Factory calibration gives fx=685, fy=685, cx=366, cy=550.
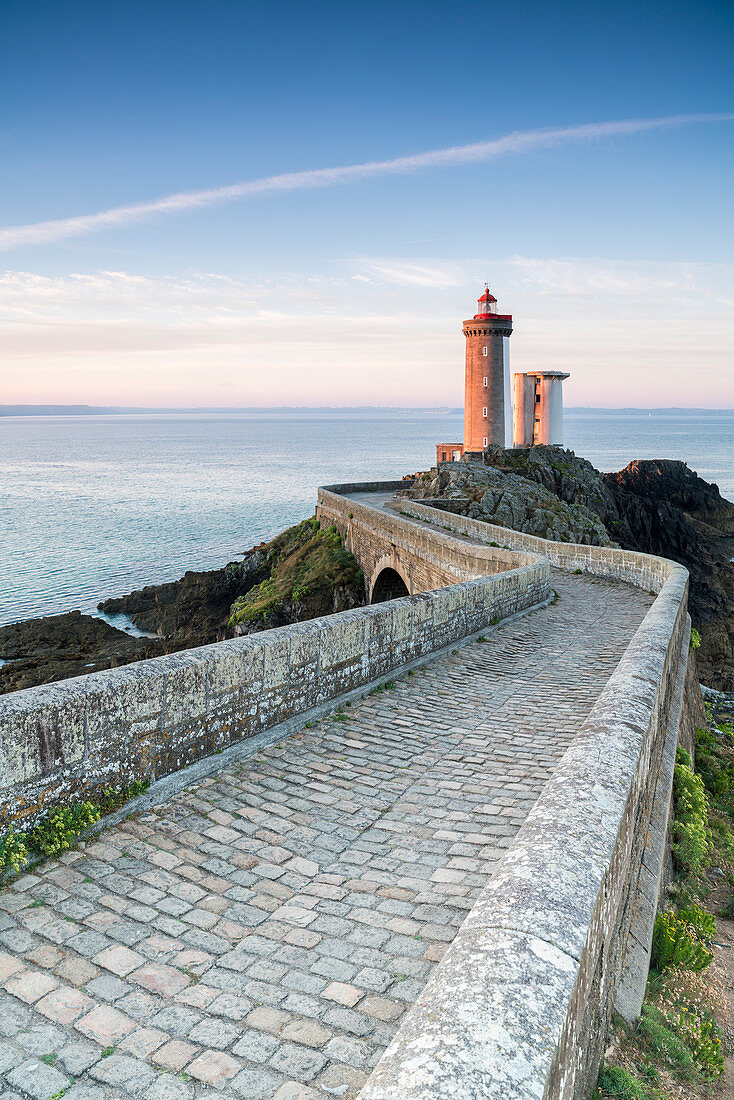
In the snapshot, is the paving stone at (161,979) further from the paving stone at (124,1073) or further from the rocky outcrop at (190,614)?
the rocky outcrop at (190,614)

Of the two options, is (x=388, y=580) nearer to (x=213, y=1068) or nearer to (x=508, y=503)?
(x=508, y=503)

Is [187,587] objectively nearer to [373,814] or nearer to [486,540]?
[486,540]

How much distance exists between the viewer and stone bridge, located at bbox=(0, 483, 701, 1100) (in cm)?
232

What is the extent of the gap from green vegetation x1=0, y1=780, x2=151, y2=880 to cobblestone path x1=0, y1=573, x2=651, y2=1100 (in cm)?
10

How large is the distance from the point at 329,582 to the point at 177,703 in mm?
21872

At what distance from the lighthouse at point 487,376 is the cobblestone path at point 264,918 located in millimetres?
40861

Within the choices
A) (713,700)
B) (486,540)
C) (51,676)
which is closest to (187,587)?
(51,676)

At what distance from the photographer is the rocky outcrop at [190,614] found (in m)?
23.8

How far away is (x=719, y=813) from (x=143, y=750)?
27.6 feet

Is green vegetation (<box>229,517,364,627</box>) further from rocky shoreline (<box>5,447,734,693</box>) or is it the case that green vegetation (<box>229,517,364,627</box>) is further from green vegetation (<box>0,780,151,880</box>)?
green vegetation (<box>0,780,151,880</box>)

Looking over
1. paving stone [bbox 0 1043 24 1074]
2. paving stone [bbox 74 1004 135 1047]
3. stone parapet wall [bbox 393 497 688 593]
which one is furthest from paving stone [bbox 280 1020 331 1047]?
stone parapet wall [bbox 393 497 688 593]

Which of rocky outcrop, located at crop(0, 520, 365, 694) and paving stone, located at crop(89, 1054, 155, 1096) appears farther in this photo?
rocky outcrop, located at crop(0, 520, 365, 694)

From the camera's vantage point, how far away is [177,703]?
500 centimetres

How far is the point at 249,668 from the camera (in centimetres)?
571
